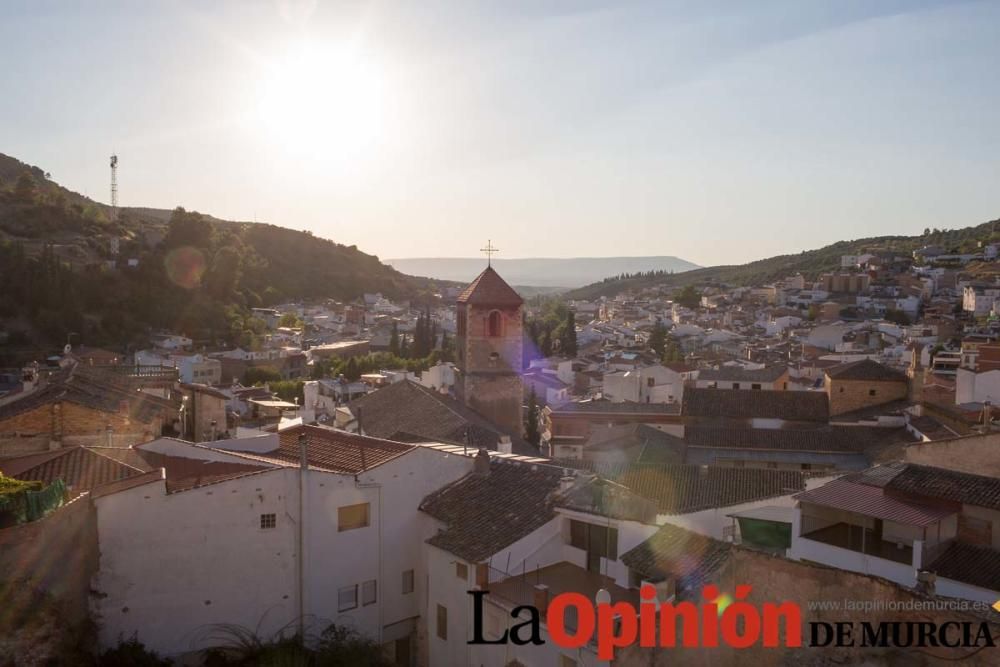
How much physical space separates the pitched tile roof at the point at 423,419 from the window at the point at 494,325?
2.26 meters

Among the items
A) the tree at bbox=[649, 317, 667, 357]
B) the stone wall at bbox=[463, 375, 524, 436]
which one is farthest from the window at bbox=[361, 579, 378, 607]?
the tree at bbox=[649, 317, 667, 357]

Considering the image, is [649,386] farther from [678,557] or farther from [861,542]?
[678,557]

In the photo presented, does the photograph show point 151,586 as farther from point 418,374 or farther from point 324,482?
point 418,374

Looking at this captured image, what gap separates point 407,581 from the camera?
13875 millimetres

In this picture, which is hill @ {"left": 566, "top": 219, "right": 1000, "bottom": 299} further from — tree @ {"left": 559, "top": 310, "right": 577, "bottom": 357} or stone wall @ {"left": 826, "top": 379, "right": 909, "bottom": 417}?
stone wall @ {"left": 826, "top": 379, "right": 909, "bottom": 417}

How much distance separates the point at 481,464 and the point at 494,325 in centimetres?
959

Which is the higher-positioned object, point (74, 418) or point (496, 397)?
point (74, 418)

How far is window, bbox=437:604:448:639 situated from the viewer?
1277 cm

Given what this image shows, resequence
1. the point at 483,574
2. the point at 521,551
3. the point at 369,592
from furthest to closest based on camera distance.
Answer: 1. the point at 369,592
2. the point at 521,551
3. the point at 483,574

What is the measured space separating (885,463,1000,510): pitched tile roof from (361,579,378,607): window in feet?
27.3

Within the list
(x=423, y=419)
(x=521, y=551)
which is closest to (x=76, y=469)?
(x=521, y=551)

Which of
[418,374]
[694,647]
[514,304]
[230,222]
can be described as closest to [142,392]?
[514,304]

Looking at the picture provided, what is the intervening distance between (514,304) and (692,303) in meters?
77.8

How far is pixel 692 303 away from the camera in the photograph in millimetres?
98188
